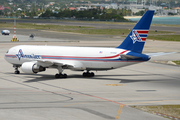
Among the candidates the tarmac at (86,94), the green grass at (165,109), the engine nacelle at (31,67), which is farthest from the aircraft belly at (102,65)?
the green grass at (165,109)

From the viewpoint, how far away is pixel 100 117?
78.1ft

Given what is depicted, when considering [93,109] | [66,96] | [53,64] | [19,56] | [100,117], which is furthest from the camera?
[19,56]

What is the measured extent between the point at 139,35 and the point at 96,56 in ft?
20.0

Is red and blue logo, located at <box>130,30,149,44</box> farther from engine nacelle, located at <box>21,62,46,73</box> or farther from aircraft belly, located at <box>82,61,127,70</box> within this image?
engine nacelle, located at <box>21,62,46,73</box>

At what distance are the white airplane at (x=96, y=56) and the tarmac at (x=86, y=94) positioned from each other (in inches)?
73.4

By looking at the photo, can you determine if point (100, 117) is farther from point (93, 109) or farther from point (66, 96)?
point (66, 96)

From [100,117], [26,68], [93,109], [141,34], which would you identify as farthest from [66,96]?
[141,34]

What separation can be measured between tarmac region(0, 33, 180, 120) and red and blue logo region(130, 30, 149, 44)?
525 cm

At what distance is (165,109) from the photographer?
86.7 feet

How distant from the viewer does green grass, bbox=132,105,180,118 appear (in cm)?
2527

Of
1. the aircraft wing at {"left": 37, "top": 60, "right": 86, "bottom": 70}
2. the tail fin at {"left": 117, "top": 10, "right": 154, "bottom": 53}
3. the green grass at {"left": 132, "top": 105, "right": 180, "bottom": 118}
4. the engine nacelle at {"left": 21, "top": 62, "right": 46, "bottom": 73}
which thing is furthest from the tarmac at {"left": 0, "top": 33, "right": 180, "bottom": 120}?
the tail fin at {"left": 117, "top": 10, "right": 154, "bottom": 53}

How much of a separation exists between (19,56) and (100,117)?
2432 cm

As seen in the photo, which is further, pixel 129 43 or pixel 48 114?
pixel 129 43

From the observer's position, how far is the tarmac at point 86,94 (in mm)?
24719
